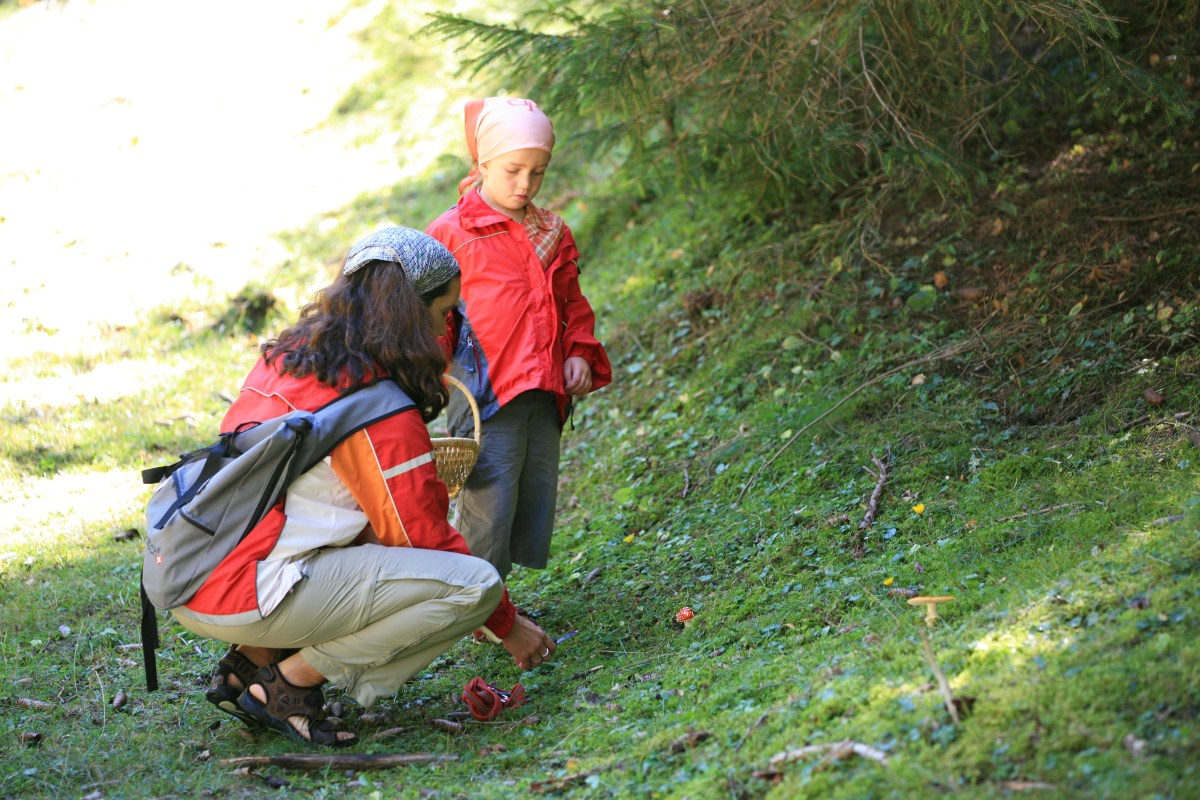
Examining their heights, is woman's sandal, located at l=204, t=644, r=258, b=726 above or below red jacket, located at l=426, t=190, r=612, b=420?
below

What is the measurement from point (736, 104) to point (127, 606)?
400 cm

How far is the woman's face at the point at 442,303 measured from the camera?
3.61m

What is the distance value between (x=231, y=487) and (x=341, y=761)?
96 cm

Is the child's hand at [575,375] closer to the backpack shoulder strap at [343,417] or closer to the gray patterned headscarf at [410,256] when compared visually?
the gray patterned headscarf at [410,256]

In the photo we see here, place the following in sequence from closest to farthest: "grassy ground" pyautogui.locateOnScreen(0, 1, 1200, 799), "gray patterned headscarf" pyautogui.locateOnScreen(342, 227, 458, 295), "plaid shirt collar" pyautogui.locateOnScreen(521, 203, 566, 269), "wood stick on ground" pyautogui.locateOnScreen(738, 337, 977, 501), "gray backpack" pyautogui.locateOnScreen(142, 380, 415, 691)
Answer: "grassy ground" pyautogui.locateOnScreen(0, 1, 1200, 799) < "gray backpack" pyautogui.locateOnScreen(142, 380, 415, 691) < "gray patterned headscarf" pyautogui.locateOnScreen(342, 227, 458, 295) < "plaid shirt collar" pyautogui.locateOnScreen(521, 203, 566, 269) < "wood stick on ground" pyautogui.locateOnScreen(738, 337, 977, 501)

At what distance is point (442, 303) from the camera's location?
3.63m

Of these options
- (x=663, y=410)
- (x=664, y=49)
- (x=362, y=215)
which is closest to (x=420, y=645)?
(x=663, y=410)

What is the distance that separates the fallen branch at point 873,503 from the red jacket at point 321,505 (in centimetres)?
170

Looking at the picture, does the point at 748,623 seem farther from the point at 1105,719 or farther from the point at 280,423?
the point at 280,423

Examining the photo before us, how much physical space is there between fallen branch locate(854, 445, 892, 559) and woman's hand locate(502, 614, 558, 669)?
1.27 m

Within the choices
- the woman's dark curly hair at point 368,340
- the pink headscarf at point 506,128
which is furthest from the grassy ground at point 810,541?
the pink headscarf at point 506,128

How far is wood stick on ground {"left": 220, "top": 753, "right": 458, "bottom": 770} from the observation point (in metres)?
3.30

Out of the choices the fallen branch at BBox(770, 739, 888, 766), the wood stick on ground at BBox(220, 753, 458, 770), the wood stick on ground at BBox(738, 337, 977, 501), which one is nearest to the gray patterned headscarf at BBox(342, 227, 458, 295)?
the wood stick on ground at BBox(220, 753, 458, 770)

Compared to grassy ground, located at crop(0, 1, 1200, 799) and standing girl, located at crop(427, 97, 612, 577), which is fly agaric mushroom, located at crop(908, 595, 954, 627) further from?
standing girl, located at crop(427, 97, 612, 577)
